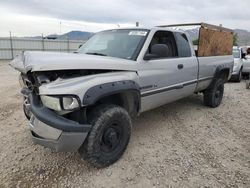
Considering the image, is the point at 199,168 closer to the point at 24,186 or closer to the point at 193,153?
the point at 193,153

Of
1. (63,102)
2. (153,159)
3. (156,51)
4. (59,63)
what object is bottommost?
(153,159)

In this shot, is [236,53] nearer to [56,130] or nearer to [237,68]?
[237,68]

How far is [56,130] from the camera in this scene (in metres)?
2.70

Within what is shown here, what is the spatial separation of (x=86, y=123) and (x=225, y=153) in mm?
2243

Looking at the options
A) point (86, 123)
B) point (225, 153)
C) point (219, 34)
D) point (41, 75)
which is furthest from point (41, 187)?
point (219, 34)

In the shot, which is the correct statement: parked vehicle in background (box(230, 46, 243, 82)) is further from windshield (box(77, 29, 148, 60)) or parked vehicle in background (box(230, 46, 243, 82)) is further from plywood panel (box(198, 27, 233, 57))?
windshield (box(77, 29, 148, 60))

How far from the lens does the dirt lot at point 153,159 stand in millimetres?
3039

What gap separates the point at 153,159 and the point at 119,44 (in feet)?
6.30

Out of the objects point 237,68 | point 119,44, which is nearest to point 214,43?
point 119,44

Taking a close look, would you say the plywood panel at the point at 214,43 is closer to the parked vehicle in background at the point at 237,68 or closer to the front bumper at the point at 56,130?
the front bumper at the point at 56,130

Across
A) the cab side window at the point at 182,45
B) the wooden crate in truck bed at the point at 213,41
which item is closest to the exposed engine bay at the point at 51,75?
the cab side window at the point at 182,45

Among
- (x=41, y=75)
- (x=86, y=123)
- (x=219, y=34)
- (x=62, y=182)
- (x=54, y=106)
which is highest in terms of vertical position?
(x=219, y=34)

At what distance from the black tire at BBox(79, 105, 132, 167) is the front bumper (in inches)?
7.2

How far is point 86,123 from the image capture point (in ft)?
9.72
